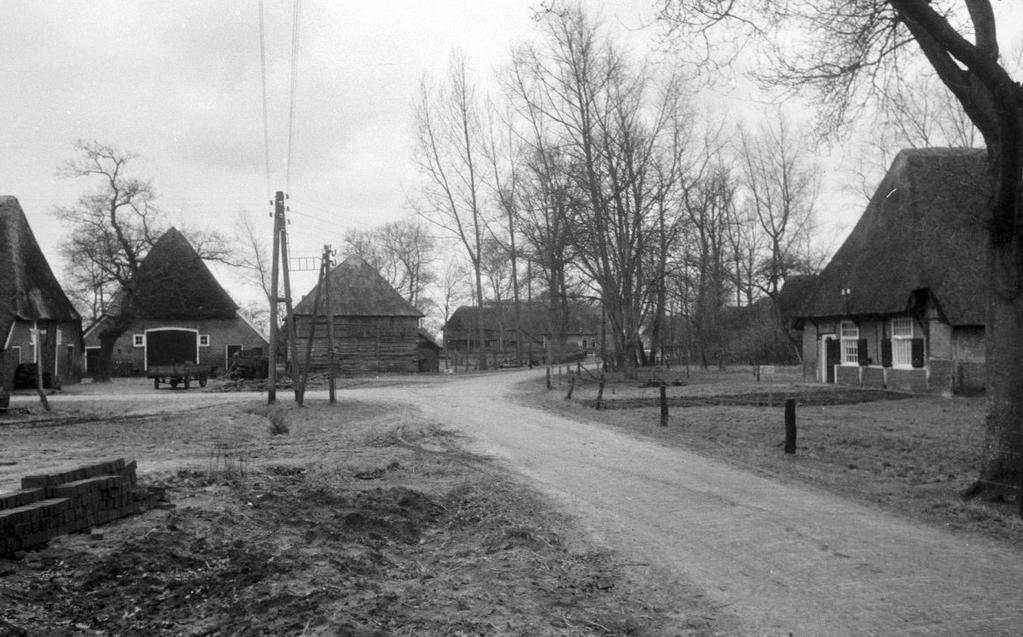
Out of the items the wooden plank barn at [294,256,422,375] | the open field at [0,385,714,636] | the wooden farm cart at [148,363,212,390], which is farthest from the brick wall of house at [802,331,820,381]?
the open field at [0,385,714,636]

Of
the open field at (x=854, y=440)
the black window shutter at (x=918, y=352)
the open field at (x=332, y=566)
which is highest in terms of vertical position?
the black window shutter at (x=918, y=352)

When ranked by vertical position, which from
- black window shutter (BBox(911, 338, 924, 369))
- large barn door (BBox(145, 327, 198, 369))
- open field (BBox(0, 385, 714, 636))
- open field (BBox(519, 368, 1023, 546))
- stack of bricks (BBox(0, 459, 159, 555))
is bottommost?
open field (BBox(519, 368, 1023, 546))

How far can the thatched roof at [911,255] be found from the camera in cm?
2891

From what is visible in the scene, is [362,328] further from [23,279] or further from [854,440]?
[854,440]

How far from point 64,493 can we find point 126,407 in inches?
821

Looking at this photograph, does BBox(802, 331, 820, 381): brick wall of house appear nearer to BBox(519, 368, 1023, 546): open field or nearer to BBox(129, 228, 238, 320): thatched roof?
BBox(519, 368, 1023, 546): open field

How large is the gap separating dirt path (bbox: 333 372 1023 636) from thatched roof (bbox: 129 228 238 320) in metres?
41.6

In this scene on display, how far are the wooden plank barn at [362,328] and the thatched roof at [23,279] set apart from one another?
12.7 metres

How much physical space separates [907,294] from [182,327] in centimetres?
3960

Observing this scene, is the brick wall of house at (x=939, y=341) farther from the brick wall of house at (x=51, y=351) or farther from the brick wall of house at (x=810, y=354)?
the brick wall of house at (x=51, y=351)

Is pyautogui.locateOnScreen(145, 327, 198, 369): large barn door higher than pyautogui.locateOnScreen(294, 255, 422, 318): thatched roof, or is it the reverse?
pyautogui.locateOnScreen(294, 255, 422, 318): thatched roof

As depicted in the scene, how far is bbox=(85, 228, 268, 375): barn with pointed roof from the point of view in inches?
1969

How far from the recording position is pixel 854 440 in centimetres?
1584

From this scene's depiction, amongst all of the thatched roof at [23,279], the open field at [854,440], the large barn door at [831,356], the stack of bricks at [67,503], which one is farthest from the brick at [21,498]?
the thatched roof at [23,279]
